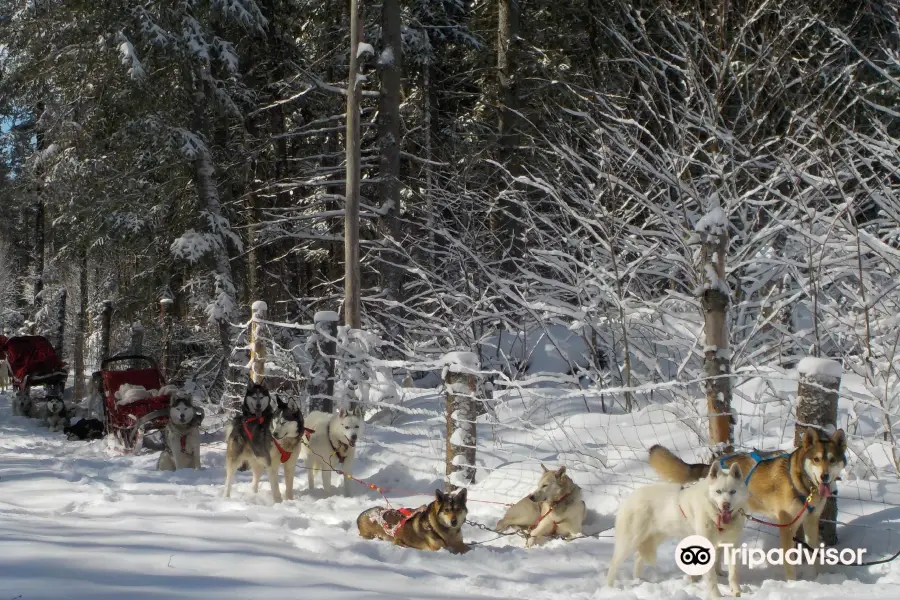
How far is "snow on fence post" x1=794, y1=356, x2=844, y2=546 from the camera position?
403 cm

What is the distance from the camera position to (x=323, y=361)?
7.76 meters

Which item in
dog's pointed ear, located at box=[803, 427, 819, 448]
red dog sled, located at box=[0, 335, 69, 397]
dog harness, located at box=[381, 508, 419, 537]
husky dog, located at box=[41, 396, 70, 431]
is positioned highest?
red dog sled, located at box=[0, 335, 69, 397]

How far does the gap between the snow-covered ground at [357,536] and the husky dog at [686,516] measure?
160 mm

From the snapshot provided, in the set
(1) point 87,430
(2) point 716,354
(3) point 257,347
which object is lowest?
(1) point 87,430

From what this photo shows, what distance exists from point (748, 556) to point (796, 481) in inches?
20.6

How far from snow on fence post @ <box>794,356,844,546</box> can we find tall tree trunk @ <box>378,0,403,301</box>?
708 centimetres

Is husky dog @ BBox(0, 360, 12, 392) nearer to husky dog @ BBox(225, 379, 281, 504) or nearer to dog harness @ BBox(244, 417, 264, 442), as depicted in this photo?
husky dog @ BBox(225, 379, 281, 504)

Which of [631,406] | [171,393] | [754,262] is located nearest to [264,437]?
[171,393]

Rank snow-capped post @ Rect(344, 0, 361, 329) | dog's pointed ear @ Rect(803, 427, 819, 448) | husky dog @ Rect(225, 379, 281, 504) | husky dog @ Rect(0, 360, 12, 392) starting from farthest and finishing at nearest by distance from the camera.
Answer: husky dog @ Rect(0, 360, 12, 392) < snow-capped post @ Rect(344, 0, 361, 329) < husky dog @ Rect(225, 379, 281, 504) < dog's pointed ear @ Rect(803, 427, 819, 448)

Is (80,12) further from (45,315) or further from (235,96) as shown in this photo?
(45,315)

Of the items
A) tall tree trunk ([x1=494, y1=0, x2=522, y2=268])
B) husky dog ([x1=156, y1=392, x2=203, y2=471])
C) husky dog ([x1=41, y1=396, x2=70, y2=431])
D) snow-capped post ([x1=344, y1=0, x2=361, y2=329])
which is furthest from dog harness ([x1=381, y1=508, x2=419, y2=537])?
husky dog ([x1=41, y1=396, x2=70, y2=431])

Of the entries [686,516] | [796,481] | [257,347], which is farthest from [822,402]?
[257,347]

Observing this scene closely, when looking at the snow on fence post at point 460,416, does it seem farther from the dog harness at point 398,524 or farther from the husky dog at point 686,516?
the husky dog at point 686,516

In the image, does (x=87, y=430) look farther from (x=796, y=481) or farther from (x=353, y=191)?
(x=796, y=481)
